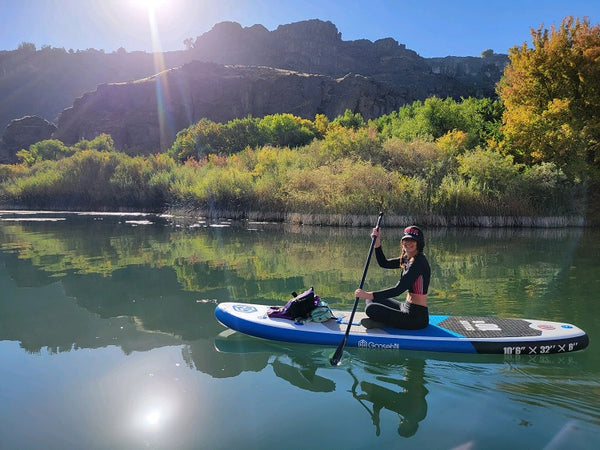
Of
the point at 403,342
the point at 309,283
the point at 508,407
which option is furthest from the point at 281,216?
the point at 508,407

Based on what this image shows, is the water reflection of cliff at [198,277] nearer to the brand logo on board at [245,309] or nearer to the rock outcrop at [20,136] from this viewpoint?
the brand logo on board at [245,309]

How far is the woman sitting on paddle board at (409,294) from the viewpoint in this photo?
530cm

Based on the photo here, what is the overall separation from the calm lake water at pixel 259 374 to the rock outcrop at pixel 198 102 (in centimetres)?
6409

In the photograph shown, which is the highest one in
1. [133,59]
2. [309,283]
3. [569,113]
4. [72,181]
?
[133,59]

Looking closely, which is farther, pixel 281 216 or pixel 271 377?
pixel 281 216

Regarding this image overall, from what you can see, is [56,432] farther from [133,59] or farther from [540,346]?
[133,59]

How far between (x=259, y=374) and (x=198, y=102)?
7471 centimetres

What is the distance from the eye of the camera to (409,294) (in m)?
5.51

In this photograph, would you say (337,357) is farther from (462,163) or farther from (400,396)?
(462,163)

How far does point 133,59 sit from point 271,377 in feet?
480

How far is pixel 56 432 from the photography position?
387 cm

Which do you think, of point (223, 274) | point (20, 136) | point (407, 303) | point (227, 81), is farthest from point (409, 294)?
point (20, 136)

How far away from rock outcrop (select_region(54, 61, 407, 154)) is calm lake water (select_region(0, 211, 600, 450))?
64.1 m

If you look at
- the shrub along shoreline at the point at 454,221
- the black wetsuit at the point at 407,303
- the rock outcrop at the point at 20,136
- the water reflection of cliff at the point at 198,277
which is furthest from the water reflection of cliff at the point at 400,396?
the rock outcrop at the point at 20,136
